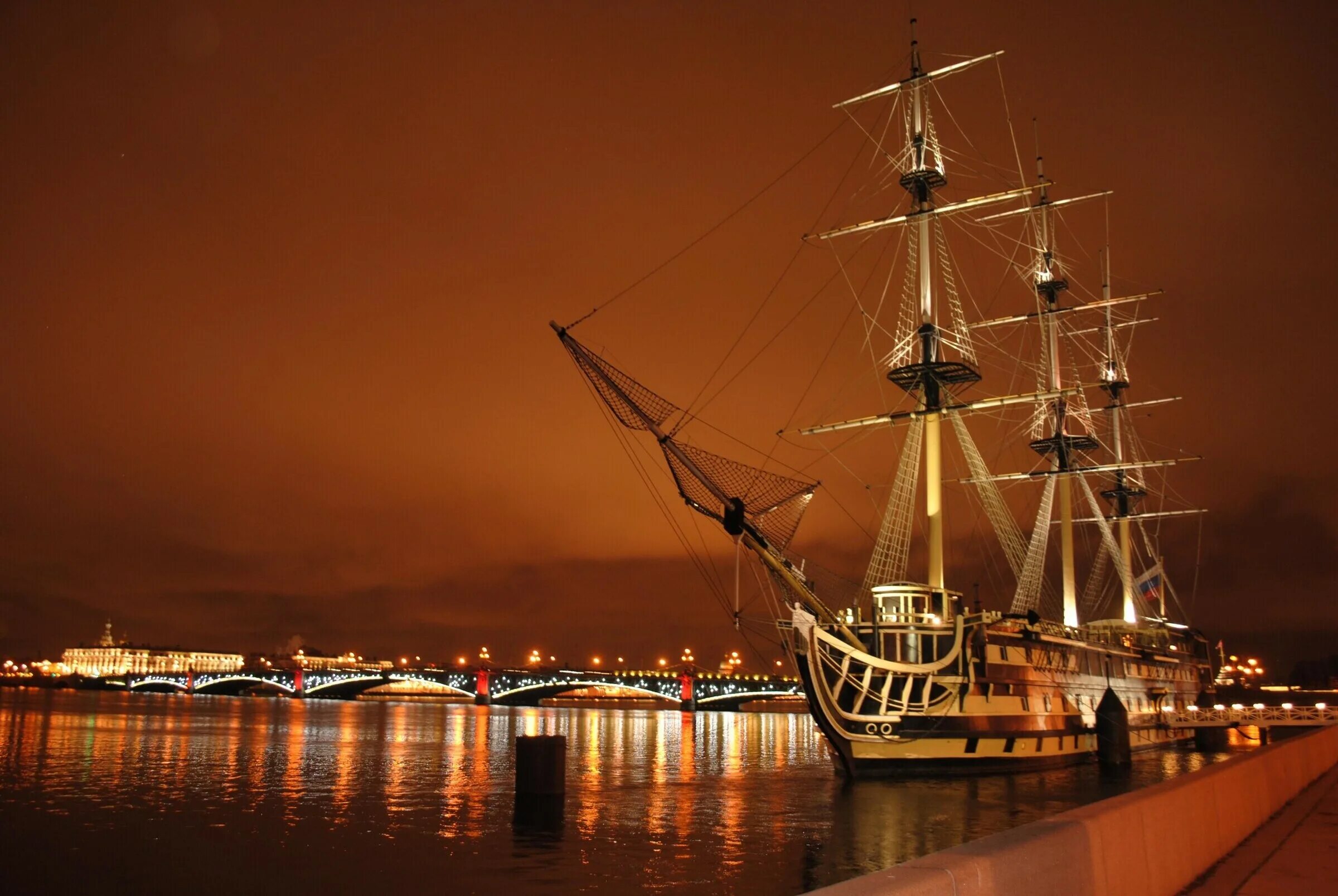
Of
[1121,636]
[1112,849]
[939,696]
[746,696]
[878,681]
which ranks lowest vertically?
[746,696]

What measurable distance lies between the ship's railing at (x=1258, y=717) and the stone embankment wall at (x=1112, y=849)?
188 feet

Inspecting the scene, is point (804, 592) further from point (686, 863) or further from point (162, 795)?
point (162, 795)

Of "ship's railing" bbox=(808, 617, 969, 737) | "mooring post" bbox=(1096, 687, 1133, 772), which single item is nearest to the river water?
"mooring post" bbox=(1096, 687, 1133, 772)

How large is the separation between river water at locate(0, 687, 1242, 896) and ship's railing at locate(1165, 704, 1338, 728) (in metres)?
3.22

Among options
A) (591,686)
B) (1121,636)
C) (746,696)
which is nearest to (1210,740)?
(1121,636)

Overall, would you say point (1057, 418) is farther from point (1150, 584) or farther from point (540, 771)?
point (540, 771)

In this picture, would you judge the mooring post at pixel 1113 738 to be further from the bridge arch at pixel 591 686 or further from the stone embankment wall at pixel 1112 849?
the bridge arch at pixel 591 686

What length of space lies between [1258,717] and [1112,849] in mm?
66524

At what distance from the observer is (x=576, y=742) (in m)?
87.1

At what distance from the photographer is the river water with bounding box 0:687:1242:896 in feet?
77.7

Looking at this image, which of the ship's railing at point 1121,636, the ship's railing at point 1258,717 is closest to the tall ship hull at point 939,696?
the ship's railing at point 1121,636

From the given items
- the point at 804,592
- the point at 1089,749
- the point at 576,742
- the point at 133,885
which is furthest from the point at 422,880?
the point at 576,742

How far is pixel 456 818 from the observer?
3331 cm

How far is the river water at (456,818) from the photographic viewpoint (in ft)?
77.7
